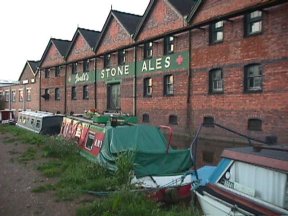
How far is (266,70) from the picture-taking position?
1634 centimetres

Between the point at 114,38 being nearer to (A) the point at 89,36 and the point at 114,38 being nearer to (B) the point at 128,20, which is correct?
(B) the point at 128,20

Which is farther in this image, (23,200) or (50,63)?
(50,63)

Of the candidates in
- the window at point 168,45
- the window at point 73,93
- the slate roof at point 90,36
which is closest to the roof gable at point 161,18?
the window at point 168,45

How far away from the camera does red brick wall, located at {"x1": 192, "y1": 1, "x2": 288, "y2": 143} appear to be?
15688 mm

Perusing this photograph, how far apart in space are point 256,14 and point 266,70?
282 cm

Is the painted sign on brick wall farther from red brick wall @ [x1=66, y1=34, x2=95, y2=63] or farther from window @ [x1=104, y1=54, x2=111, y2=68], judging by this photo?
red brick wall @ [x1=66, y1=34, x2=95, y2=63]

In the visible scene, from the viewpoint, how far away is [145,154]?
9.19m

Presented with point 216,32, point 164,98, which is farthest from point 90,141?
point 164,98

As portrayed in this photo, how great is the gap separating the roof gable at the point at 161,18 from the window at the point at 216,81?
3821 mm

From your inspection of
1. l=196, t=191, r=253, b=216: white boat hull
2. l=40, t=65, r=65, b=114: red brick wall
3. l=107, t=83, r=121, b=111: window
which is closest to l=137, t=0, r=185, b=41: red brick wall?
l=107, t=83, r=121, b=111: window

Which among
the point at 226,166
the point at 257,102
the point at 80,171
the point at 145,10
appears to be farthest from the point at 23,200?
the point at 145,10

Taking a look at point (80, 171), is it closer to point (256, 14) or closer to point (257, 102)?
point (257, 102)

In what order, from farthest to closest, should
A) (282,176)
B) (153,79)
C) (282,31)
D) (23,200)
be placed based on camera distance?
(153,79) → (282,31) → (23,200) → (282,176)

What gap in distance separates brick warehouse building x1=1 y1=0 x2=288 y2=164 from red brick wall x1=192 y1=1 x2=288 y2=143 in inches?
1.7
